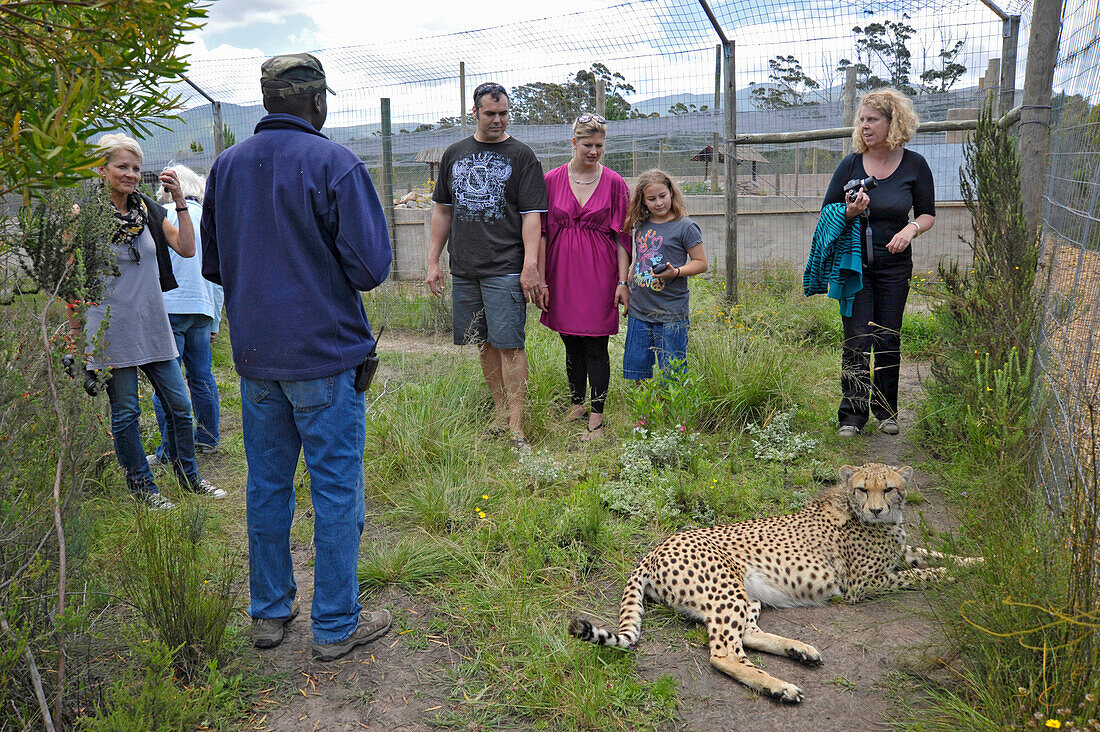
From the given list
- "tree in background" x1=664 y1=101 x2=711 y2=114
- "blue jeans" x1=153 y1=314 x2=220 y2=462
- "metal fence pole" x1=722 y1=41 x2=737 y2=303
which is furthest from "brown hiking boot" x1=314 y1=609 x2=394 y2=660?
"tree in background" x1=664 y1=101 x2=711 y2=114

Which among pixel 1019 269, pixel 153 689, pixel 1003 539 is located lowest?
pixel 153 689

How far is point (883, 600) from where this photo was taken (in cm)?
332

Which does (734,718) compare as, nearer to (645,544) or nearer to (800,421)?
(645,544)

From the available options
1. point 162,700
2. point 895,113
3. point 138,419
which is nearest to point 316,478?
point 162,700

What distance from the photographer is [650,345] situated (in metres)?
5.01

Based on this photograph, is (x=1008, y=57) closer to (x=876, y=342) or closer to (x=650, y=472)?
(x=876, y=342)

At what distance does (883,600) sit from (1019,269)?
214 centimetres

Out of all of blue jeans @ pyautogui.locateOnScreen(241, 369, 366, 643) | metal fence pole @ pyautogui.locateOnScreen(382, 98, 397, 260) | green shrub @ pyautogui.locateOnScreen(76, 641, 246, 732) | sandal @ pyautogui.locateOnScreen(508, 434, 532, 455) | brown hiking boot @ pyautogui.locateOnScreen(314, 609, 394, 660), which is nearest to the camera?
green shrub @ pyautogui.locateOnScreen(76, 641, 246, 732)

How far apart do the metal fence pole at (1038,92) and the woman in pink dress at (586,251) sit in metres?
2.30

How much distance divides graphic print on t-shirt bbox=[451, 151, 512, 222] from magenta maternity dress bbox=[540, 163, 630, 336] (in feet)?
1.18

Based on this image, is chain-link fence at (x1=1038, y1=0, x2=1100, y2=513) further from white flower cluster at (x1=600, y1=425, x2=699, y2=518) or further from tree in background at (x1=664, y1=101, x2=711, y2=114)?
tree in background at (x1=664, y1=101, x2=711, y2=114)

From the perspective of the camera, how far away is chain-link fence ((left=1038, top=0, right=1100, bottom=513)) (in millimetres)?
2498

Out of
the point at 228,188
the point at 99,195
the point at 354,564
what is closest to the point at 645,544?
the point at 354,564

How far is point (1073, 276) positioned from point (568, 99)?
7625mm
